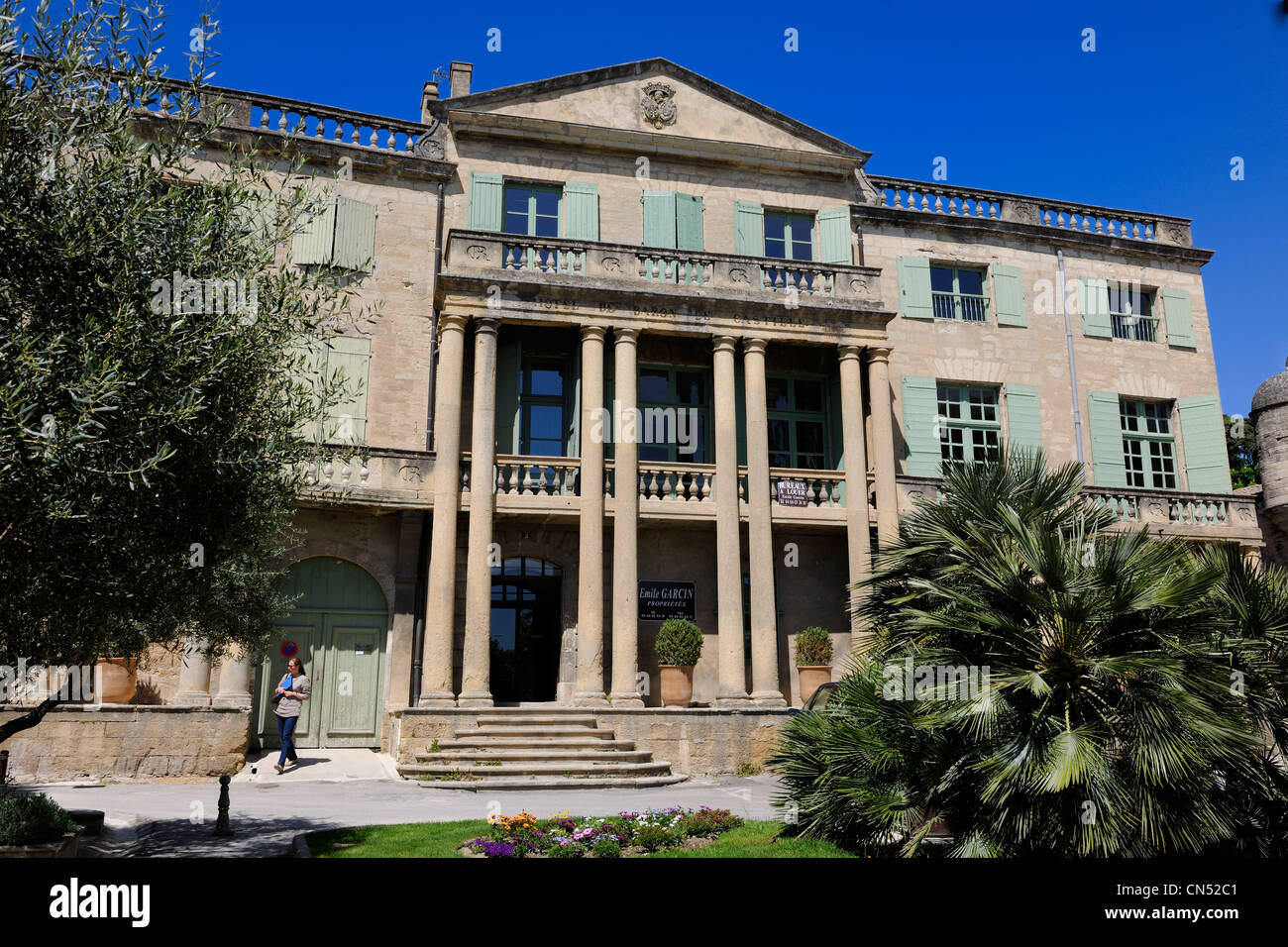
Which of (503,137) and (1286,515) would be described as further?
(1286,515)

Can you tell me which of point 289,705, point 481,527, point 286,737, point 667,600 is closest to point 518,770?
point 286,737

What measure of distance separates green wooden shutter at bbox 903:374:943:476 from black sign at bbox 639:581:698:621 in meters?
5.40

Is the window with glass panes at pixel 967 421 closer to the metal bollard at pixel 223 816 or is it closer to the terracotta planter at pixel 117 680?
the metal bollard at pixel 223 816

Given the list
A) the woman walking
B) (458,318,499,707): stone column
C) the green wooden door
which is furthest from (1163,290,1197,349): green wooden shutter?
the woman walking

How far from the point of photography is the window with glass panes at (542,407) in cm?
1905

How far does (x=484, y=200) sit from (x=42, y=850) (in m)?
14.6

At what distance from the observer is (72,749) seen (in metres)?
14.2

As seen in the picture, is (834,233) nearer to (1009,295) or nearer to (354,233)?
(1009,295)

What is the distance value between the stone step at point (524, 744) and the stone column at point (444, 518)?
945 mm

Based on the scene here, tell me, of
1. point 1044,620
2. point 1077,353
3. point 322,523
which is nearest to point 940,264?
point 1077,353

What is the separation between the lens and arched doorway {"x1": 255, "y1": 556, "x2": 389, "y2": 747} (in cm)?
1722
